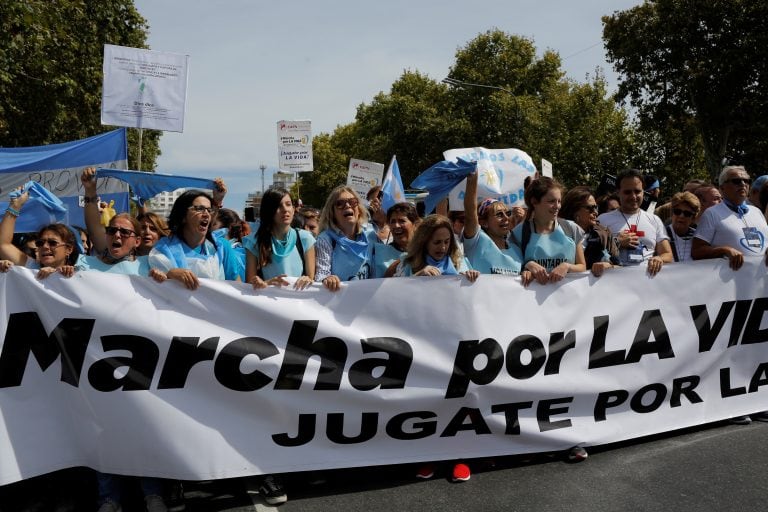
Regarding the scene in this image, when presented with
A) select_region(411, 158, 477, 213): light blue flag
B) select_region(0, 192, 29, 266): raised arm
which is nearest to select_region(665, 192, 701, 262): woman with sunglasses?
select_region(411, 158, 477, 213): light blue flag

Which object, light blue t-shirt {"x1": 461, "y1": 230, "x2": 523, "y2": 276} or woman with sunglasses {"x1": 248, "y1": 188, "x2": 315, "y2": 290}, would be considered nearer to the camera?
woman with sunglasses {"x1": 248, "y1": 188, "x2": 315, "y2": 290}

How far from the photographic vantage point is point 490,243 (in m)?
4.50

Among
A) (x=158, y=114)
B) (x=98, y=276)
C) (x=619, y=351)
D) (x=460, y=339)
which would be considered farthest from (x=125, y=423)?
(x=158, y=114)

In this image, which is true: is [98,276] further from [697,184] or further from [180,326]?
[697,184]

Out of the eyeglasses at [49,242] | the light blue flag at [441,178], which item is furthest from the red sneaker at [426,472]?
the eyeglasses at [49,242]

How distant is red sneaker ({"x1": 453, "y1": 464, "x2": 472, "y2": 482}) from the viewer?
388cm

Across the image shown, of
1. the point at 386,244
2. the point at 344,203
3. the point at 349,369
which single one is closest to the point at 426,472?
the point at 349,369

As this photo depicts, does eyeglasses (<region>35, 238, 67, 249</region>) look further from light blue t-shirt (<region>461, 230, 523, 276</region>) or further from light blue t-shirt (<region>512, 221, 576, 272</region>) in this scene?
light blue t-shirt (<region>512, 221, 576, 272</region>)

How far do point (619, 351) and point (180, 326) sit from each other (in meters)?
2.72

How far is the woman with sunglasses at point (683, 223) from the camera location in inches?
210

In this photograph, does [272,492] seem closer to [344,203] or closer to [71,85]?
[344,203]

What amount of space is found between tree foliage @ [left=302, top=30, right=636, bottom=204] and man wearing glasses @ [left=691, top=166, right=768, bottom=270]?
2563 cm

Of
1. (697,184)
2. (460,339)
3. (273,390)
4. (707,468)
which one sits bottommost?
(707,468)

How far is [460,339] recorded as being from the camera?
13.4ft
